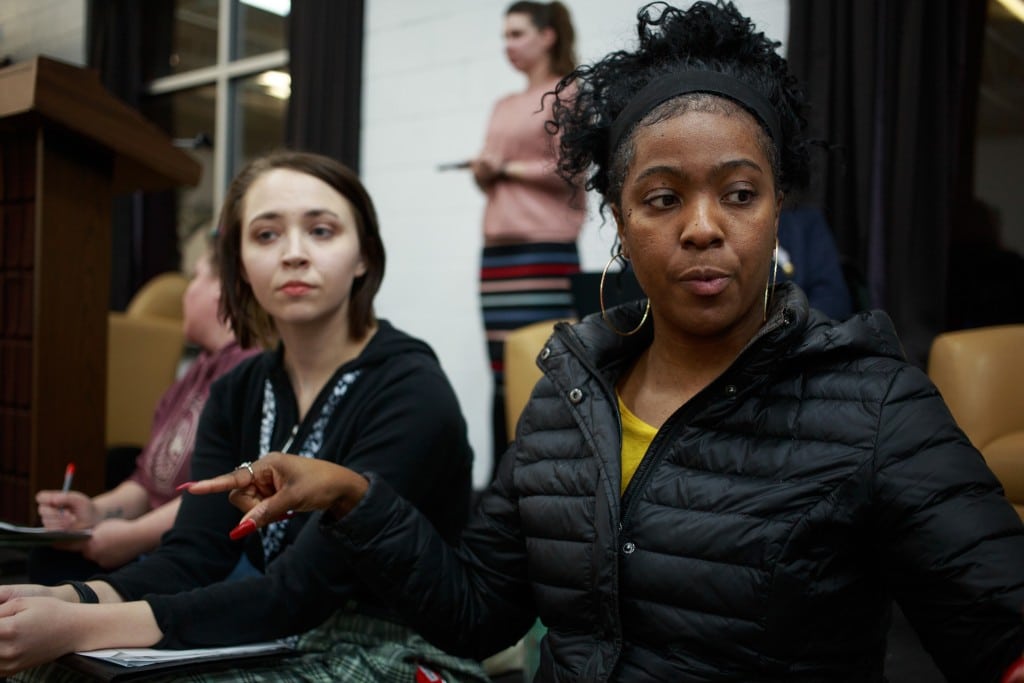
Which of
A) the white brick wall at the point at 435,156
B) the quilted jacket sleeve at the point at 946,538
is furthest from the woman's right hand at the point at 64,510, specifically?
the white brick wall at the point at 435,156

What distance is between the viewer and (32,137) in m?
1.92

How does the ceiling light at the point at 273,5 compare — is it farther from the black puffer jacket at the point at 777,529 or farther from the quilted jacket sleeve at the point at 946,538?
the quilted jacket sleeve at the point at 946,538

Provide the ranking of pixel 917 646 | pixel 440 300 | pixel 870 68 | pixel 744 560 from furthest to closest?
1. pixel 440 300
2. pixel 870 68
3. pixel 917 646
4. pixel 744 560

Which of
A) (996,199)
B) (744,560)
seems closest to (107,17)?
(996,199)

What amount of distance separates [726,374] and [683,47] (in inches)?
16.4

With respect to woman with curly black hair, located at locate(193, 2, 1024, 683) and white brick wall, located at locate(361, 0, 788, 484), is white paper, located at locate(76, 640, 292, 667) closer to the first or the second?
woman with curly black hair, located at locate(193, 2, 1024, 683)

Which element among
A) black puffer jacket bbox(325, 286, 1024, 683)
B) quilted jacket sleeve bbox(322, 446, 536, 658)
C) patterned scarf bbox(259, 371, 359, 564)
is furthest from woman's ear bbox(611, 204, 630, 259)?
patterned scarf bbox(259, 371, 359, 564)

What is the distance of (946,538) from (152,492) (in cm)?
167

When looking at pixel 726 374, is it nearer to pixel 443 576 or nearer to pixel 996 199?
pixel 443 576

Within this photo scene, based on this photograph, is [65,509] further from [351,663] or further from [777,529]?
[777,529]

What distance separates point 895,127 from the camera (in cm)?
284

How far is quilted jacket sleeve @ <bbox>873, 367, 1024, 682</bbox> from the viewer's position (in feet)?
2.50

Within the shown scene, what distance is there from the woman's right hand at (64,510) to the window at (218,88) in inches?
134

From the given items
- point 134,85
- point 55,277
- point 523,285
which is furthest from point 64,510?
point 134,85
